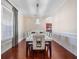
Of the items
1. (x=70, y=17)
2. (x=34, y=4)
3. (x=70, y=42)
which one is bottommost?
(x=70, y=42)

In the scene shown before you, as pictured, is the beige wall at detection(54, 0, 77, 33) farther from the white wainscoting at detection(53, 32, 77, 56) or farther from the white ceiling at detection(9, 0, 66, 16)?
the white ceiling at detection(9, 0, 66, 16)

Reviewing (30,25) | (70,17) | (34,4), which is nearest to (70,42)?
(70,17)

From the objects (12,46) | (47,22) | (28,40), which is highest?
(47,22)

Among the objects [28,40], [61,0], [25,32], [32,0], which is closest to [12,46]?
[28,40]

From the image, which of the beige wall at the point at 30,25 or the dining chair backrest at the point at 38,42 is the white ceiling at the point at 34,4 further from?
the beige wall at the point at 30,25

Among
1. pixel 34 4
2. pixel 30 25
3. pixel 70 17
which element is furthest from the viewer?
pixel 30 25

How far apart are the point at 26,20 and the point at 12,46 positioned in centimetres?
791

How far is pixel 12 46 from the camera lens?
339 inches

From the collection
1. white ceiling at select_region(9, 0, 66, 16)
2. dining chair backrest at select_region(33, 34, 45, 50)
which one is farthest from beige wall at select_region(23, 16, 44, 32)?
dining chair backrest at select_region(33, 34, 45, 50)

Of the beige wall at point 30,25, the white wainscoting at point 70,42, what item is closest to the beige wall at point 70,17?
the white wainscoting at point 70,42

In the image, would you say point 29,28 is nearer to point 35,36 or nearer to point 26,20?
point 26,20

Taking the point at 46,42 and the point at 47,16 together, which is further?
the point at 47,16

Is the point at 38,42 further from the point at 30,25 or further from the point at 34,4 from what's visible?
the point at 30,25

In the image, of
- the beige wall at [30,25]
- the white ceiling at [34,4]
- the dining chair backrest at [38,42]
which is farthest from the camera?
the beige wall at [30,25]
